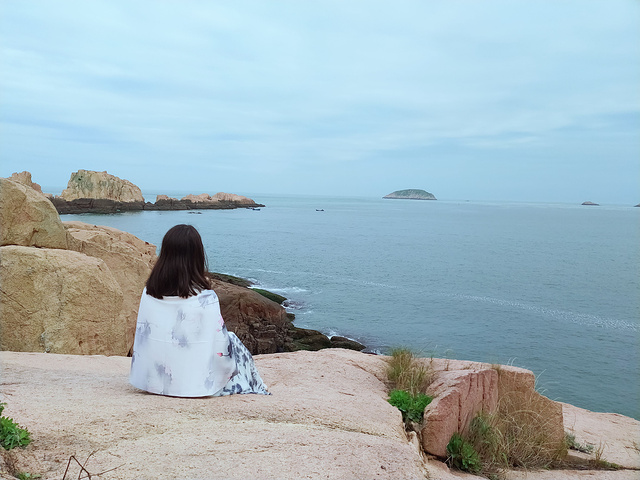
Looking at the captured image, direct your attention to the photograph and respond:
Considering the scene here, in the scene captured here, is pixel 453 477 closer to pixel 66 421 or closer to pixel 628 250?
pixel 66 421

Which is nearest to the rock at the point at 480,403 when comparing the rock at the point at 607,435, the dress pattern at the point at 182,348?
the rock at the point at 607,435

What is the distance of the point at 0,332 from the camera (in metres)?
8.12

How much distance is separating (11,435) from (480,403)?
593 centimetres

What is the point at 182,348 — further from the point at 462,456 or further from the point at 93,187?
the point at 93,187

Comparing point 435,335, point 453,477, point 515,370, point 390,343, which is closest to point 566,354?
point 435,335

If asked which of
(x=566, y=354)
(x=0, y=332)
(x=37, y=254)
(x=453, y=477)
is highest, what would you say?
(x=37, y=254)

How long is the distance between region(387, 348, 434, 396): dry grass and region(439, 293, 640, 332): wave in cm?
2181

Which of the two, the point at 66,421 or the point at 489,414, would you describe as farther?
the point at 489,414

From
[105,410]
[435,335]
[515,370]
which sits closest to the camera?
[105,410]

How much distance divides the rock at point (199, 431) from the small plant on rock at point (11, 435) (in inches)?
3.3

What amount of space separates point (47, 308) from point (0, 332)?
765 mm

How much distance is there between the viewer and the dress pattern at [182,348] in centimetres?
523

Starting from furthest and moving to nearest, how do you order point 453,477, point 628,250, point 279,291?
point 628,250 < point 279,291 < point 453,477

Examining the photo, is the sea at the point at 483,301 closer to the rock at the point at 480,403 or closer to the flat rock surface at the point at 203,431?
the rock at the point at 480,403
